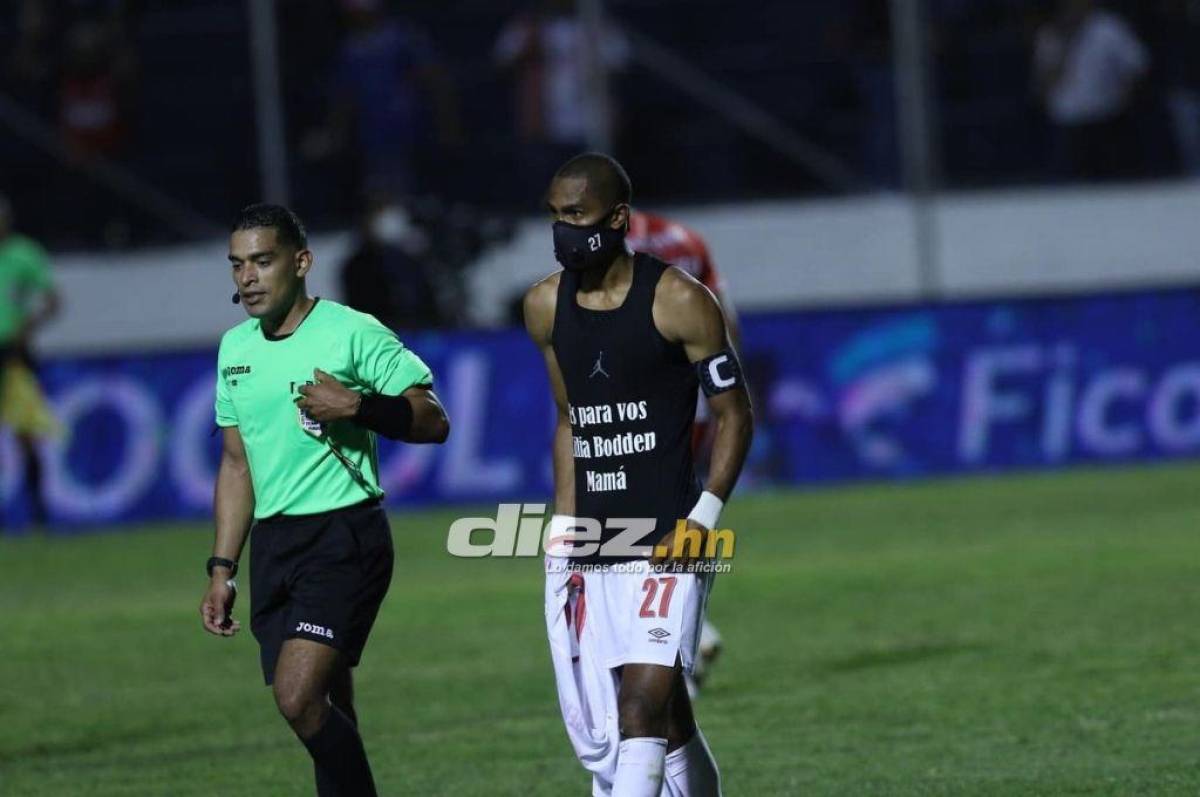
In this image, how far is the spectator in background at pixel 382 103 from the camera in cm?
2208

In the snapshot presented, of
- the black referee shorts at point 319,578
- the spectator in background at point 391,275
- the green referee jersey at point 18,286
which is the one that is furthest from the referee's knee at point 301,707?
the green referee jersey at point 18,286

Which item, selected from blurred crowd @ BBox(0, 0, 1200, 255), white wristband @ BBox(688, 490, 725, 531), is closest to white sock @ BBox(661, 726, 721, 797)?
white wristband @ BBox(688, 490, 725, 531)

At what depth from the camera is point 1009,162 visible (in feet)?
71.0

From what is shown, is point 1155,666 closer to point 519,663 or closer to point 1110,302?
point 519,663

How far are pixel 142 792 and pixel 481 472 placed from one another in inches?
428

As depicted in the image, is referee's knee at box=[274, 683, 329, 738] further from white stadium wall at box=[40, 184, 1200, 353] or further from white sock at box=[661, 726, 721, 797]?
white stadium wall at box=[40, 184, 1200, 353]

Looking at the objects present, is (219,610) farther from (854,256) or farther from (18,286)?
(854,256)

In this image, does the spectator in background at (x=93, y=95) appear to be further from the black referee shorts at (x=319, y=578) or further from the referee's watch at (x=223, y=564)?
the black referee shorts at (x=319, y=578)

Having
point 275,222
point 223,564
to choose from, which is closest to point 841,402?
point 223,564

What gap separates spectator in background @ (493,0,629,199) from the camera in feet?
69.3

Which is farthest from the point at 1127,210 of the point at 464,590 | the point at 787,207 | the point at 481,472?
the point at 464,590

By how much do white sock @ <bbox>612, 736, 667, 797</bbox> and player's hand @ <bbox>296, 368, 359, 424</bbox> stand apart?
1274mm

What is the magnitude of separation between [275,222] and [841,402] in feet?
42.5

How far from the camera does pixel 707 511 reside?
6734 millimetres
